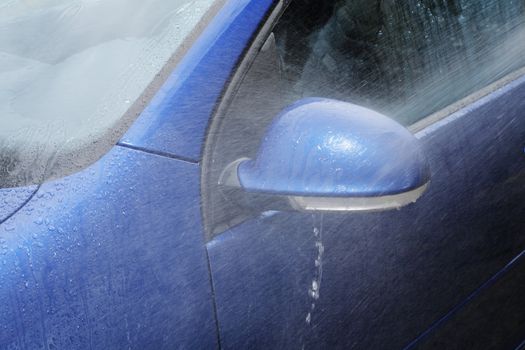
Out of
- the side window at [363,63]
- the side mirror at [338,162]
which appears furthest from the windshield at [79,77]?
the side mirror at [338,162]

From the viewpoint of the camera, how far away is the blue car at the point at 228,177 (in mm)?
1110

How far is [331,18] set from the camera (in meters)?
1.50

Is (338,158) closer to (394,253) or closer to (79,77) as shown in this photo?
(394,253)

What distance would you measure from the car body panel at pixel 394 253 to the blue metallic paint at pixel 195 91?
0.77 ft

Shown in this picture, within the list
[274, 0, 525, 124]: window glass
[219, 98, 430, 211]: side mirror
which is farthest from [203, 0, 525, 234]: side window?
[219, 98, 430, 211]: side mirror

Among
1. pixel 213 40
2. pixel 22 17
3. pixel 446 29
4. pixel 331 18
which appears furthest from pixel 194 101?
pixel 446 29

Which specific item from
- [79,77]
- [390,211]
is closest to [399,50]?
[390,211]

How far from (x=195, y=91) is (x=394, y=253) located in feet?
2.30

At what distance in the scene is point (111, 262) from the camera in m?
1.11

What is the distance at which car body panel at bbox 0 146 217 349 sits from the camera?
1045mm

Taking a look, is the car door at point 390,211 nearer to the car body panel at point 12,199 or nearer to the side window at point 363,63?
the side window at point 363,63

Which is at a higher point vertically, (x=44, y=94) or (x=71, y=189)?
(x=44, y=94)

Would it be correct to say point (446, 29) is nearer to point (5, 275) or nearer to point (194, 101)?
point (194, 101)

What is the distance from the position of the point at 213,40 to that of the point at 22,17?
83 cm
